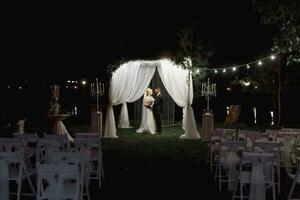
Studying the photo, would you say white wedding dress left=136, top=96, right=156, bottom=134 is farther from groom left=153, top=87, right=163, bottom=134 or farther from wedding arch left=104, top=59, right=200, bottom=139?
wedding arch left=104, top=59, right=200, bottom=139

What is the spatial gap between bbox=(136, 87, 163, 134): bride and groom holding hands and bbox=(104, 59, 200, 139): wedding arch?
36cm

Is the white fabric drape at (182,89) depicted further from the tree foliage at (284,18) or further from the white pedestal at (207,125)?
the tree foliage at (284,18)

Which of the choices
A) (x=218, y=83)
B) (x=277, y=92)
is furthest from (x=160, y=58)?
(x=218, y=83)

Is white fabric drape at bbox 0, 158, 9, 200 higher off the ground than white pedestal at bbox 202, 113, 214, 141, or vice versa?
white pedestal at bbox 202, 113, 214, 141

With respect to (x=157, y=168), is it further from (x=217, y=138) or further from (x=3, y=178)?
→ (x=3, y=178)

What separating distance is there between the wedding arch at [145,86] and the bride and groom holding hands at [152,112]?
14.1 inches

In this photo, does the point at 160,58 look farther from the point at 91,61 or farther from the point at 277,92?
the point at 91,61

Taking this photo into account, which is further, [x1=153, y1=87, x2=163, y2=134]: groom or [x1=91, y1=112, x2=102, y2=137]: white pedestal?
[x1=153, y1=87, x2=163, y2=134]: groom

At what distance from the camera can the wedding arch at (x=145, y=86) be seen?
1447 centimetres

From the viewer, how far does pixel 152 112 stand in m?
15.9

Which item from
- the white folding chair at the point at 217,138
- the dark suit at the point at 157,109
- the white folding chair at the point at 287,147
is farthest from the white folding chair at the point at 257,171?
the dark suit at the point at 157,109

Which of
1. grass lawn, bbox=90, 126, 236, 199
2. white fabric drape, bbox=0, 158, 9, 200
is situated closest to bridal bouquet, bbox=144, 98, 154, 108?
grass lawn, bbox=90, 126, 236, 199

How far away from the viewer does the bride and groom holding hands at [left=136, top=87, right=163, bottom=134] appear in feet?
51.3

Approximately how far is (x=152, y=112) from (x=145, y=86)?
0.91m
